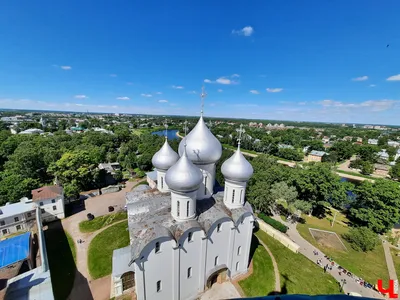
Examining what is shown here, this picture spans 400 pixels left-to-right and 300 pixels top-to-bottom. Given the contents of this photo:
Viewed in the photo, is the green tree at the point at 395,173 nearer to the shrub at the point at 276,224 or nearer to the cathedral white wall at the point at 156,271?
the shrub at the point at 276,224

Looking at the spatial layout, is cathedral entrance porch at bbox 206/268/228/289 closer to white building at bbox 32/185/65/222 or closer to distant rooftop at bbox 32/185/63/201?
white building at bbox 32/185/65/222

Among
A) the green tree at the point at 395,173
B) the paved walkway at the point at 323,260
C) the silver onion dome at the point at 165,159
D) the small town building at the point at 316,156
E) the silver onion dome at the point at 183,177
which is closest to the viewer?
the silver onion dome at the point at 183,177

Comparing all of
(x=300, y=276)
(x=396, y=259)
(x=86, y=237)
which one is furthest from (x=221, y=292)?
(x=396, y=259)

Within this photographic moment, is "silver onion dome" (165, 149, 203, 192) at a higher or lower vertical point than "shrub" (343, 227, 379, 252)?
higher

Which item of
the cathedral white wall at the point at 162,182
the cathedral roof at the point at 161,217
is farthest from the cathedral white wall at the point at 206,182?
the cathedral white wall at the point at 162,182

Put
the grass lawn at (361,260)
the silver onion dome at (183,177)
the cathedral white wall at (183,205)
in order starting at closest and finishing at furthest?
1. the silver onion dome at (183,177)
2. the cathedral white wall at (183,205)
3. the grass lawn at (361,260)

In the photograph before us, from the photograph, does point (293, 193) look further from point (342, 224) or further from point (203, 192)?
point (203, 192)

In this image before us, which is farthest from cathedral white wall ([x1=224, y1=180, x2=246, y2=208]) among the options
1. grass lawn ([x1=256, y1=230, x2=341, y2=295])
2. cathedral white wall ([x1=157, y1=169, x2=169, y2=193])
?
grass lawn ([x1=256, y1=230, x2=341, y2=295])
